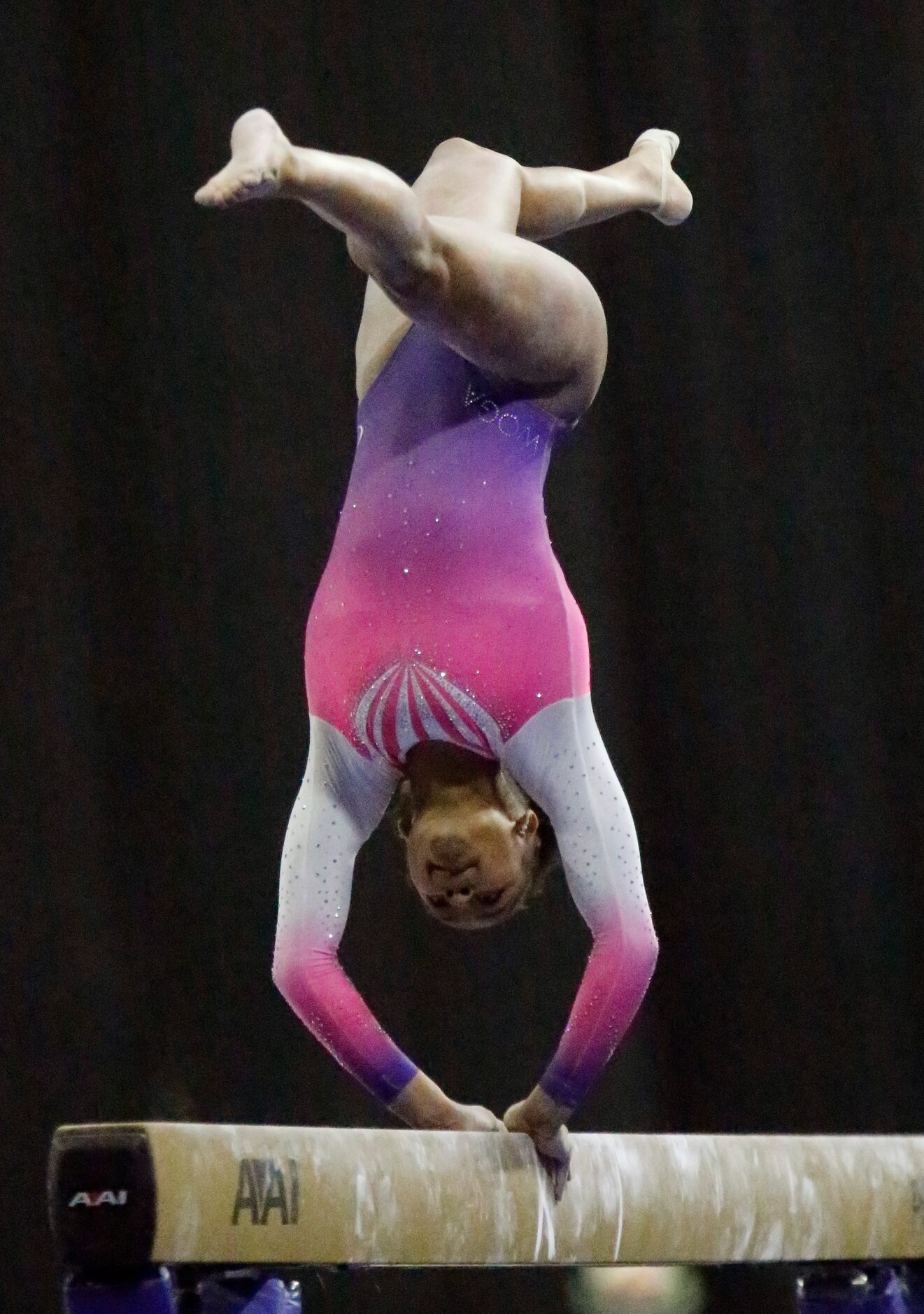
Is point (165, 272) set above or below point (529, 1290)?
above

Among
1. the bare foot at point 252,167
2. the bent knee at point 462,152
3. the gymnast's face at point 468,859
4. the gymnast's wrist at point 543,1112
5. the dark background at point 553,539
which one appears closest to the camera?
the bare foot at point 252,167

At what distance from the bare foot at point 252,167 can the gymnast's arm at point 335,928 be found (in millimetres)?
1019

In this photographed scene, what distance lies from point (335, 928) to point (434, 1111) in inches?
12.6

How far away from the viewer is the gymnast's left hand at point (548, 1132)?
2.77m

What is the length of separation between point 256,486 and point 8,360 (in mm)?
675

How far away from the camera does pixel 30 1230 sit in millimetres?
4406

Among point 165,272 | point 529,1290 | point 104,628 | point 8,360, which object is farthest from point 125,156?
point 529,1290

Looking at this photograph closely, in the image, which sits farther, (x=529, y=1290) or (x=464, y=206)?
(x=529, y=1290)

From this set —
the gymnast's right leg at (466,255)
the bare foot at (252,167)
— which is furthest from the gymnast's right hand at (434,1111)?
the bare foot at (252,167)

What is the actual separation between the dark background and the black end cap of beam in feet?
7.46

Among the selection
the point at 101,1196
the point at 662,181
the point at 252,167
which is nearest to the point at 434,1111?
the point at 101,1196

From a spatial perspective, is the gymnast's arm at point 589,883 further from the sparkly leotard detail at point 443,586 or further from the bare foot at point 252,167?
the bare foot at point 252,167

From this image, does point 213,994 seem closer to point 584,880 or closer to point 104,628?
point 104,628

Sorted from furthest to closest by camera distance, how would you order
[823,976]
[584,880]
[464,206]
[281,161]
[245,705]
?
[823,976], [245,705], [464,206], [584,880], [281,161]
